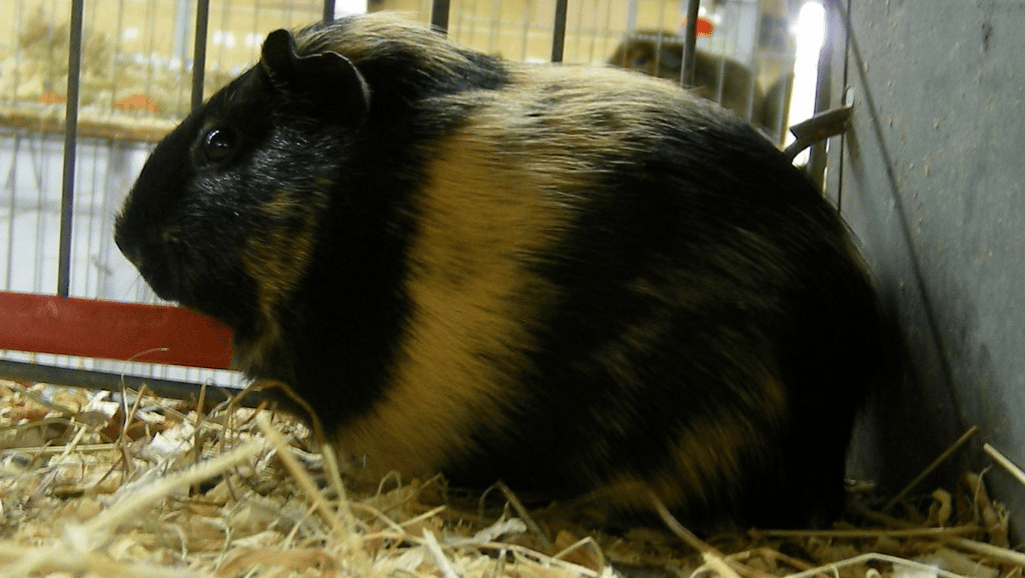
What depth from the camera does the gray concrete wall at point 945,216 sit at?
1139 mm

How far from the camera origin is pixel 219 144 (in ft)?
4.52

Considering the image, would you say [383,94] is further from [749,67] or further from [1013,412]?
[749,67]

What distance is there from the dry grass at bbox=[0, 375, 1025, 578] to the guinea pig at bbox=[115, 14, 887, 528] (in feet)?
0.20

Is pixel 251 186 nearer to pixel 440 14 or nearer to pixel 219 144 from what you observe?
pixel 219 144

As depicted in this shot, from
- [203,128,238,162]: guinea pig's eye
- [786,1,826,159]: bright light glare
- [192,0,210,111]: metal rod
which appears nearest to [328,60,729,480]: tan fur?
[203,128,238,162]: guinea pig's eye

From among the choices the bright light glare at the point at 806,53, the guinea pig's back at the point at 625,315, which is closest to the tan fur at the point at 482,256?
the guinea pig's back at the point at 625,315

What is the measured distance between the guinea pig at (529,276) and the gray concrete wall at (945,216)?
0.11 m

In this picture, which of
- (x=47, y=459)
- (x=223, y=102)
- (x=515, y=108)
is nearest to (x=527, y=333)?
(x=515, y=108)

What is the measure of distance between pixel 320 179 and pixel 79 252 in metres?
2.40

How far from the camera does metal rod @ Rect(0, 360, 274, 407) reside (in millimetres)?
1677

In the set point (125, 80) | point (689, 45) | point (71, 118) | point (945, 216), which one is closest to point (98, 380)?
point (71, 118)

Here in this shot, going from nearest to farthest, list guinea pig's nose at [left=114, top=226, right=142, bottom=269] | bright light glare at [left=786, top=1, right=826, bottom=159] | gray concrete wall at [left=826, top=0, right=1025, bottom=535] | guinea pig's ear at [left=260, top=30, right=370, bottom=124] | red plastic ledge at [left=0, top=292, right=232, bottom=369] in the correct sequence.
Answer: gray concrete wall at [left=826, top=0, right=1025, bottom=535] < guinea pig's ear at [left=260, top=30, right=370, bottom=124] < guinea pig's nose at [left=114, top=226, right=142, bottom=269] < red plastic ledge at [left=0, top=292, right=232, bottom=369] < bright light glare at [left=786, top=1, right=826, bottom=159]

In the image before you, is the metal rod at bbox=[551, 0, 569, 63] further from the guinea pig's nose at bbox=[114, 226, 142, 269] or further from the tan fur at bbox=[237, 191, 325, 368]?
the guinea pig's nose at bbox=[114, 226, 142, 269]

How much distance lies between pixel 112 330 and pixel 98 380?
0.31ft
